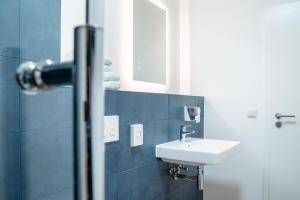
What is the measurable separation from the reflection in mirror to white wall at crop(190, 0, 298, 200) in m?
0.45

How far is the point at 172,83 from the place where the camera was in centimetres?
204

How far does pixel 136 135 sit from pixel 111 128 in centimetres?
19

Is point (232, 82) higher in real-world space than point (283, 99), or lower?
higher

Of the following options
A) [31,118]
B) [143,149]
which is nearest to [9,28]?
[31,118]

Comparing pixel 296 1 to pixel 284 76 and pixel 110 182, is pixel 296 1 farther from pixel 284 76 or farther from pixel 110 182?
pixel 110 182

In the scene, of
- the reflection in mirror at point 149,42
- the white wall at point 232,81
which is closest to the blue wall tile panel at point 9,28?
the reflection in mirror at point 149,42

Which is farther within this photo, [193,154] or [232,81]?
[232,81]

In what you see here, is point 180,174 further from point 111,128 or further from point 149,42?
point 149,42

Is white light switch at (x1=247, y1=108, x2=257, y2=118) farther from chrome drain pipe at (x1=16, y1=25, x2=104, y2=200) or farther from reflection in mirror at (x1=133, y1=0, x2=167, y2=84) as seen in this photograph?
chrome drain pipe at (x1=16, y1=25, x2=104, y2=200)

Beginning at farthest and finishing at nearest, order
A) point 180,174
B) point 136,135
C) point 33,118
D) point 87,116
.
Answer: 1. point 180,174
2. point 136,135
3. point 33,118
4. point 87,116

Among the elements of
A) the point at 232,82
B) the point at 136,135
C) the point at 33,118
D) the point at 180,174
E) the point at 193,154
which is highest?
the point at 232,82

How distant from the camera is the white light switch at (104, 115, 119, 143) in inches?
42.9

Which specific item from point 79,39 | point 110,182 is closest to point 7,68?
point 79,39

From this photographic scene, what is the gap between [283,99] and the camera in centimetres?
188
